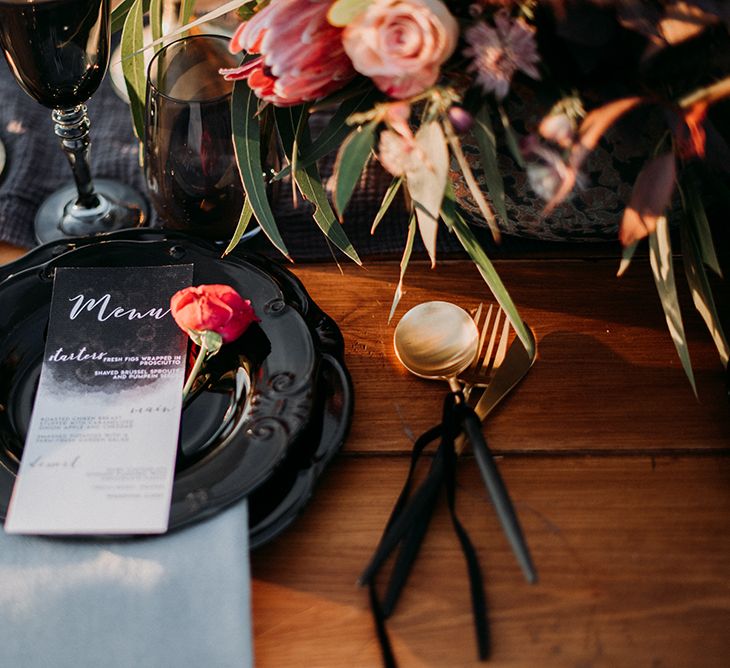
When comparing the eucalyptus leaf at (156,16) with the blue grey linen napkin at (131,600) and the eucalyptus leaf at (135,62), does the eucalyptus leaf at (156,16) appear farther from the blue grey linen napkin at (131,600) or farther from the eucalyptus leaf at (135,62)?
the blue grey linen napkin at (131,600)

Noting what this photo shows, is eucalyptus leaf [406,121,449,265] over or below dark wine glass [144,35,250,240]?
over

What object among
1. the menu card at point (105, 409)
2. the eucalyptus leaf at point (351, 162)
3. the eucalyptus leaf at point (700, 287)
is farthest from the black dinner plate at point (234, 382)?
the eucalyptus leaf at point (700, 287)

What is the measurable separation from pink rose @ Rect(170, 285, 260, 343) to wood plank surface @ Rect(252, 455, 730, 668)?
0.38 ft

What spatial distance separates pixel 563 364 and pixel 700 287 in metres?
0.11

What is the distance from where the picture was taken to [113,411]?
54cm

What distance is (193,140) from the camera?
0.61 metres

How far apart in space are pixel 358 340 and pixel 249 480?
16 cm

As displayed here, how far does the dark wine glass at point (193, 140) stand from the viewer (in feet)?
1.98

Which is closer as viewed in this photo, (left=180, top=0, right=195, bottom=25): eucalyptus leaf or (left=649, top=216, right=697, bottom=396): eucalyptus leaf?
(left=649, top=216, right=697, bottom=396): eucalyptus leaf

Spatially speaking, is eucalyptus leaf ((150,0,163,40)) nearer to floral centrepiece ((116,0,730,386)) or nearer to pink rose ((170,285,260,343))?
floral centrepiece ((116,0,730,386))

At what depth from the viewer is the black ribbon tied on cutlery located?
18.6 inches

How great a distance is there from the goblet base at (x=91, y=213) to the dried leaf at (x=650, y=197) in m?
0.43

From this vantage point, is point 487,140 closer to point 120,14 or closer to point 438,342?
point 438,342

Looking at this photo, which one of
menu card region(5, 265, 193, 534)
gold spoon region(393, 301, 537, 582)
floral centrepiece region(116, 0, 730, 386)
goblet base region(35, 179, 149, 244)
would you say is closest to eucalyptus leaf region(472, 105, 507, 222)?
floral centrepiece region(116, 0, 730, 386)
